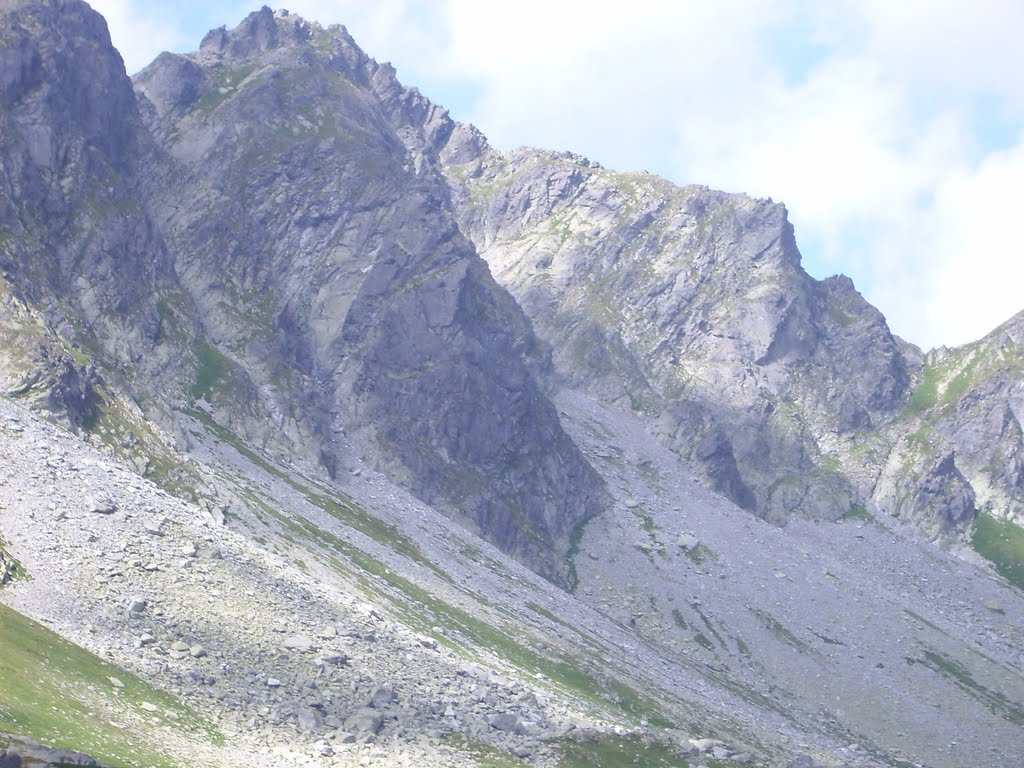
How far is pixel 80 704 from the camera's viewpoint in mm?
50562

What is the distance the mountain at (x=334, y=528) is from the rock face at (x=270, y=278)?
534 millimetres

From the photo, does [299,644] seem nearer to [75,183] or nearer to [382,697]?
[382,697]

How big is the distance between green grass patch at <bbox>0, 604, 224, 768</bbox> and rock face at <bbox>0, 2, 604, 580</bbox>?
193 ft

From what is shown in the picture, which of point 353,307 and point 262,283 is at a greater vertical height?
point 353,307

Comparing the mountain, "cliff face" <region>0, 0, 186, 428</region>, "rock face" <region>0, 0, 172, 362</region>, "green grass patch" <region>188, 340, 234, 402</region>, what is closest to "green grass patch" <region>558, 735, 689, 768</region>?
the mountain

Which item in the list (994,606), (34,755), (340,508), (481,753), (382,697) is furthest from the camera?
(994,606)

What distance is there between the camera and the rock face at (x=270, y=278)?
446 feet

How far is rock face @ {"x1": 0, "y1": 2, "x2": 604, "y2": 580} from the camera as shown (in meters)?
136

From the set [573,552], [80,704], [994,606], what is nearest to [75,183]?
[573,552]

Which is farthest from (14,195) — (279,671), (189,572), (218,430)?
(279,671)

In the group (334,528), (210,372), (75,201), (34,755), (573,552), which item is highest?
(75,201)

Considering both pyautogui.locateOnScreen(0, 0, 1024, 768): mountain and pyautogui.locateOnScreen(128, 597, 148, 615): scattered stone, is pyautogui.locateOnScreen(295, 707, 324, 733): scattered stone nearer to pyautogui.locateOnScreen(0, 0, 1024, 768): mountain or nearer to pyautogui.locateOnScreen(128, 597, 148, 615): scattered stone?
pyautogui.locateOnScreen(0, 0, 1024, 768): mountain

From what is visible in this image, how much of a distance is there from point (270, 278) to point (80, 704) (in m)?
126

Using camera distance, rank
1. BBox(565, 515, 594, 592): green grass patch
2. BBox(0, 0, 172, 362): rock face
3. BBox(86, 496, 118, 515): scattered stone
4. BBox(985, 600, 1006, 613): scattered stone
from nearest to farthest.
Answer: BBox(86, 496, 118, 515): scattered stone
BBox(0, 0, 172, 362): rock face
BBox(565, 515, 594, 592): green grass patch
BBox(985, 600, 1006, 613): scattered stone
